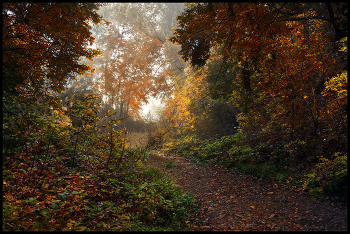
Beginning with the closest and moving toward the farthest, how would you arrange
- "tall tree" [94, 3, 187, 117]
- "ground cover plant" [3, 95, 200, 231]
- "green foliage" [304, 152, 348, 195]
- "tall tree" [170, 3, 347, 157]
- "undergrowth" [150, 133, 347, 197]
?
"ground cover plant" [3, 95, 200, 231] < "green foliage" [304, 152, 348, 195] < "undergrowth" [150, 133, 347, 197] < "tall tree" [170, 3, 347, 157] < "tall tree" [94, 3, 187, 117]

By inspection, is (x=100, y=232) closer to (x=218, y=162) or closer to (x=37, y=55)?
(x=37, y=55)

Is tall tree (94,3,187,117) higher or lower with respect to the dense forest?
higher

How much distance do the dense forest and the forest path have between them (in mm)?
372

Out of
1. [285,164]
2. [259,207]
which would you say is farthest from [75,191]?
[285,164]

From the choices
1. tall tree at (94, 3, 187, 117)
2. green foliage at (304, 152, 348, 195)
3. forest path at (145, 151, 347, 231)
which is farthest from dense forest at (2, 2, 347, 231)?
tall tree at (94, 3, 187, 117)

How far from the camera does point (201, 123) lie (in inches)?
529

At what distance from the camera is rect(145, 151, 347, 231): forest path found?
10.9 feet

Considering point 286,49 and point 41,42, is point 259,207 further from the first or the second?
point 41,42

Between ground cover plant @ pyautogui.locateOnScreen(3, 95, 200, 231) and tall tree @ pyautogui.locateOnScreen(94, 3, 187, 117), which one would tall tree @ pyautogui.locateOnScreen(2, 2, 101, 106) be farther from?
tall tree @ pyautogui.locateOnScreen(94, 3, 187, 117)

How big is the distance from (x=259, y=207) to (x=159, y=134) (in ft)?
14.8

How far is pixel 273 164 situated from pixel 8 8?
8284 mm

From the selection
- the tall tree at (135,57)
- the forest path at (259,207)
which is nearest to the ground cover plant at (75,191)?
the forest path at (259,207)

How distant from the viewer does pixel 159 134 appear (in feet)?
25.5

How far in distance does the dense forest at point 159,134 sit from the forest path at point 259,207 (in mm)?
372
